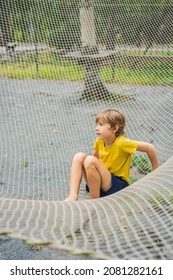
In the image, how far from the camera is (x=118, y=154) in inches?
83.1

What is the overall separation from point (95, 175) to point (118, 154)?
19cm

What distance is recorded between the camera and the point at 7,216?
1.31m

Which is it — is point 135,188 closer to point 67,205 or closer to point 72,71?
point 67,205

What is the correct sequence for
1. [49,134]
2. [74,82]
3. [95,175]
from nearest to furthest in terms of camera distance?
[95,175] → [49,134] → [74,82]

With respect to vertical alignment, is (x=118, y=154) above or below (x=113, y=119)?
below

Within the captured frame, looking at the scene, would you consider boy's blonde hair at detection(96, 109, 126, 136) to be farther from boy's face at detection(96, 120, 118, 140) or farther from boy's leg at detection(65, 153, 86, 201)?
boy's leg at detection(65, 153, 86, 201)

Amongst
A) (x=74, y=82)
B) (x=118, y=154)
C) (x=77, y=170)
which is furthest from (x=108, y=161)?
(x=74, y=82)

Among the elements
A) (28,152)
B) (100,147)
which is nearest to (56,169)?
(28,152)

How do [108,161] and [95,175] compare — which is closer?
[95,175]

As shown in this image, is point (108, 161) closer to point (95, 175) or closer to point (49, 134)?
point (95, 175)

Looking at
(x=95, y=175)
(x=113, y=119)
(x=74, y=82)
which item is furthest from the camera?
(x=74, y=82)

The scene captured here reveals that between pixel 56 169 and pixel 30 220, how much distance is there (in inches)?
61.2

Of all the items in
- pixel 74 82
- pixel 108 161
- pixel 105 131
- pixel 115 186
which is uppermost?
pixel 74 82
